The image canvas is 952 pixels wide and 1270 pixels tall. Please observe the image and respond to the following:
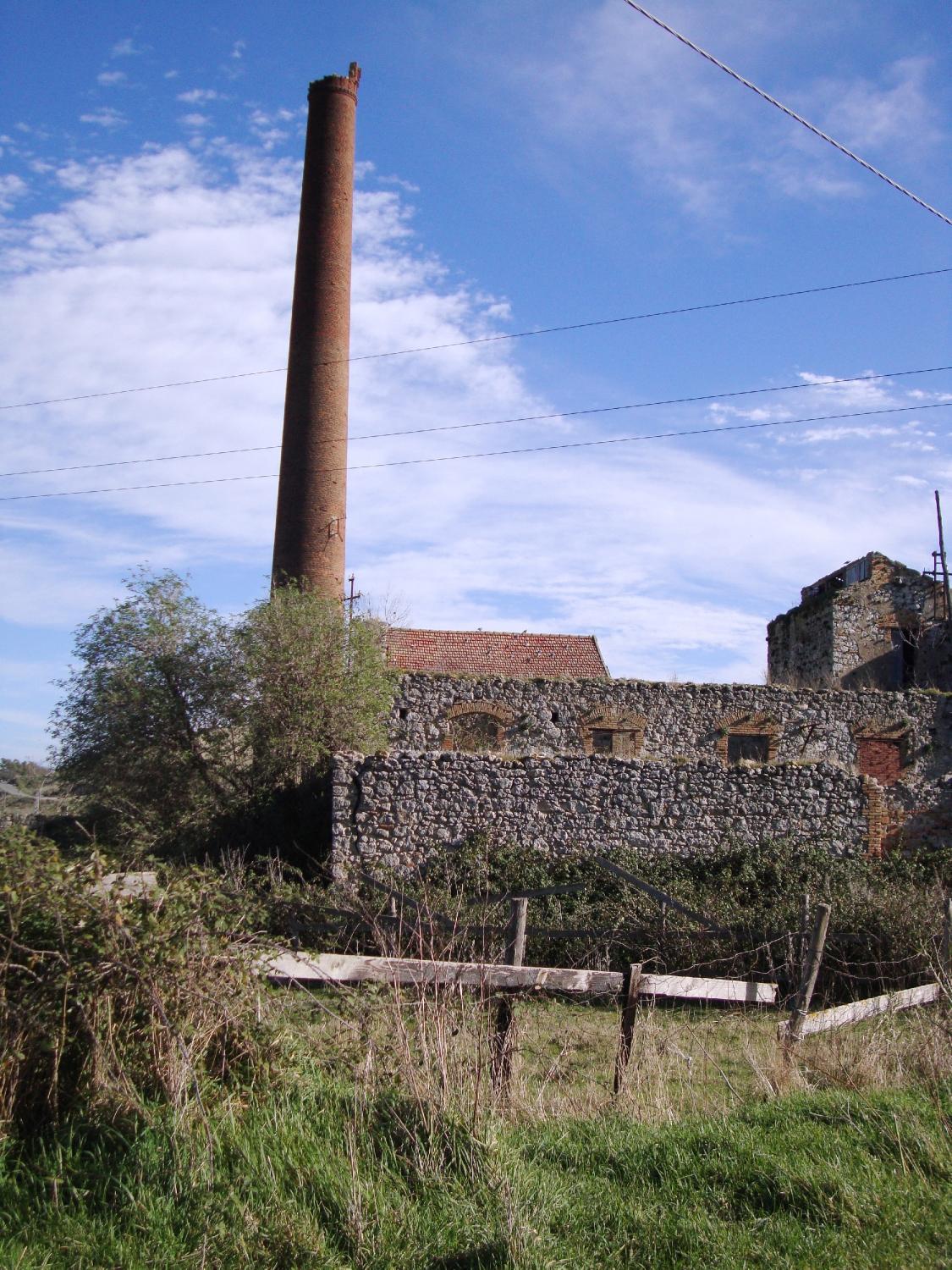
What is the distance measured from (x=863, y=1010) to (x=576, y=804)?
8381 mm

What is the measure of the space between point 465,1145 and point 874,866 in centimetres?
1245

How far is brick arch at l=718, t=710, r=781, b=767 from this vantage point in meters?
20.0

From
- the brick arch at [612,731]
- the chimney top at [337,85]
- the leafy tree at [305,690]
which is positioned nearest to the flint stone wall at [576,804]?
the leafy tree at [305,690]

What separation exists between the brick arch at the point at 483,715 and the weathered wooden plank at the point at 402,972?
43.7ft

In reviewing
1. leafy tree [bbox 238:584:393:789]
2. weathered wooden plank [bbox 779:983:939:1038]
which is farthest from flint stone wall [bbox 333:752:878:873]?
weathered wooden plank [bbox 779:983:939:1038]

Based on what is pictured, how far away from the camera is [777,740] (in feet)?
65.4

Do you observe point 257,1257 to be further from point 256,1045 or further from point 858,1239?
point 858,1239

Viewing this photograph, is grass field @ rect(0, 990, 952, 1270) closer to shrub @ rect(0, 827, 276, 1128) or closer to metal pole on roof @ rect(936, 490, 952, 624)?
shrub @ rect(0, 827, 276, 1128)

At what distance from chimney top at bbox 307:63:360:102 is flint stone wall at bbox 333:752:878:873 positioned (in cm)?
1704

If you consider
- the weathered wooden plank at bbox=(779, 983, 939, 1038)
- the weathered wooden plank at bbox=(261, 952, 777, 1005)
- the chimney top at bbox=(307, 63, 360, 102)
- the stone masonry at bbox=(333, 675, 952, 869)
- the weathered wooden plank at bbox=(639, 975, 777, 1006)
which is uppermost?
the chimney top at bbox=(307, 63, 360, 102)

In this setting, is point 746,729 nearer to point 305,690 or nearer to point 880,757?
point 880,757

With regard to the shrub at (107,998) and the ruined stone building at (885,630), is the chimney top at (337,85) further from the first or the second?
the shrub at (107,998)

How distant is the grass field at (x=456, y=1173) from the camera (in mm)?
3799

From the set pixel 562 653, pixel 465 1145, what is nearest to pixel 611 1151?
pixel 465 1145
